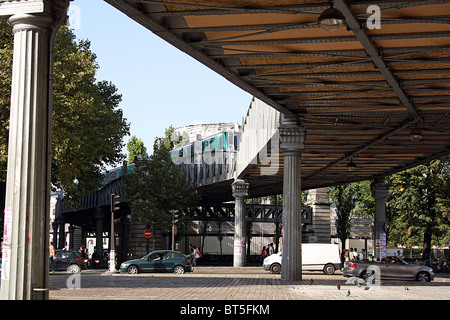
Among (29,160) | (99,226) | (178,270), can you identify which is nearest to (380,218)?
(178,270)

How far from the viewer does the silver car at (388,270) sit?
30531 mm

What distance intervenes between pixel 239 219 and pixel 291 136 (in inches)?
1033

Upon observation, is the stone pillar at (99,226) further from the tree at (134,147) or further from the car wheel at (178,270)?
the car wheel at (178,270)

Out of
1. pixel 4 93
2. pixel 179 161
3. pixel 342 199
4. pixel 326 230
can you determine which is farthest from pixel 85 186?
pixel 326 230

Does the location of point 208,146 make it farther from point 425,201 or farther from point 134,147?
point 134,147

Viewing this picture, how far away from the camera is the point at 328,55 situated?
19.3 m

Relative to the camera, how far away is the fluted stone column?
33.0 feet

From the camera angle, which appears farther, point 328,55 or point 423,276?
point 423,276

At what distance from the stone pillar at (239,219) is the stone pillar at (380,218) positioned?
31.1ft

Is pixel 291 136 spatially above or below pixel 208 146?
below

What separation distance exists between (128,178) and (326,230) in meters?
22.4

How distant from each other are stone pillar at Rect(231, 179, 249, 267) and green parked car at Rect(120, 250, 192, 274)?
1174 cm

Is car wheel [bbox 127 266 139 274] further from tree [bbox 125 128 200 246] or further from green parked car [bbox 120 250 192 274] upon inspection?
tree [bbox 125 128 200 246]
